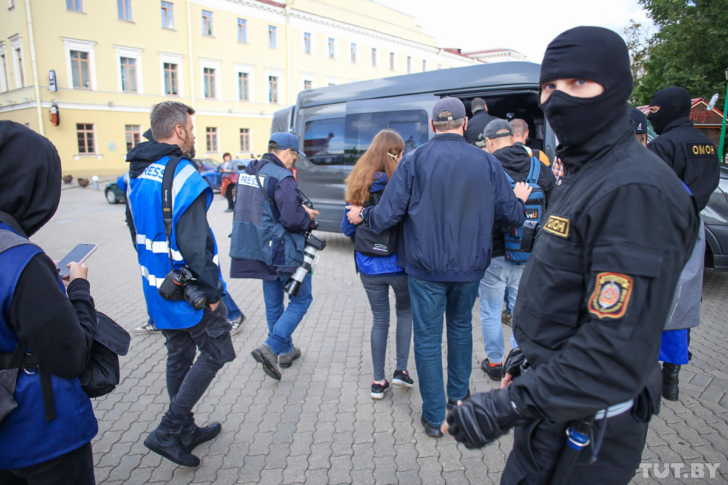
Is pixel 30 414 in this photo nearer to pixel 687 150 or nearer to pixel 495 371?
pixel 495 371

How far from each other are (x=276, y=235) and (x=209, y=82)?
33470mm

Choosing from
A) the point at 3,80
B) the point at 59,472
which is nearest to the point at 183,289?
the point at 59,472

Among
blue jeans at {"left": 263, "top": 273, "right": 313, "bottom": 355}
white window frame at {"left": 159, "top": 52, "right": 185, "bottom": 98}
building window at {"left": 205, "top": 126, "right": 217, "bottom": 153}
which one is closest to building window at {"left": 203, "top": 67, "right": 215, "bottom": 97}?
white window frame at {"left": 159, "top": 52, "right": 185, "bottom": 98}

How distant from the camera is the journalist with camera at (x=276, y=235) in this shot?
3.55 meters

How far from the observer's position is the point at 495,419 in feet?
4.19

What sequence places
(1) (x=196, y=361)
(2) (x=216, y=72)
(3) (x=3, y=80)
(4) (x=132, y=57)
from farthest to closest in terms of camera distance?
(2) (x=216, y=72)
(3) (x=3, y=80)
(4) (x=132, y=57)
(1) (x=196, y=361)

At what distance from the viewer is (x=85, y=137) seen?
2861cm

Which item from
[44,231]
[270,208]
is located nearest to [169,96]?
[44,231]

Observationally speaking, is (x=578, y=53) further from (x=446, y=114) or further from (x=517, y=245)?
(x=517, y=245)

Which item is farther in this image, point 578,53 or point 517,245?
point 517,245

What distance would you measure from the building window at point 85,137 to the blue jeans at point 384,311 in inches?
A: 1254

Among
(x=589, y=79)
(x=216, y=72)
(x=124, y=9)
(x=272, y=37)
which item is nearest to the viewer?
(x=589, y=79)

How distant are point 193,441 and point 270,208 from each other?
1.78m

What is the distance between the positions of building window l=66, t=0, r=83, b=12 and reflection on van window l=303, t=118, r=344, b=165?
90.5ft
